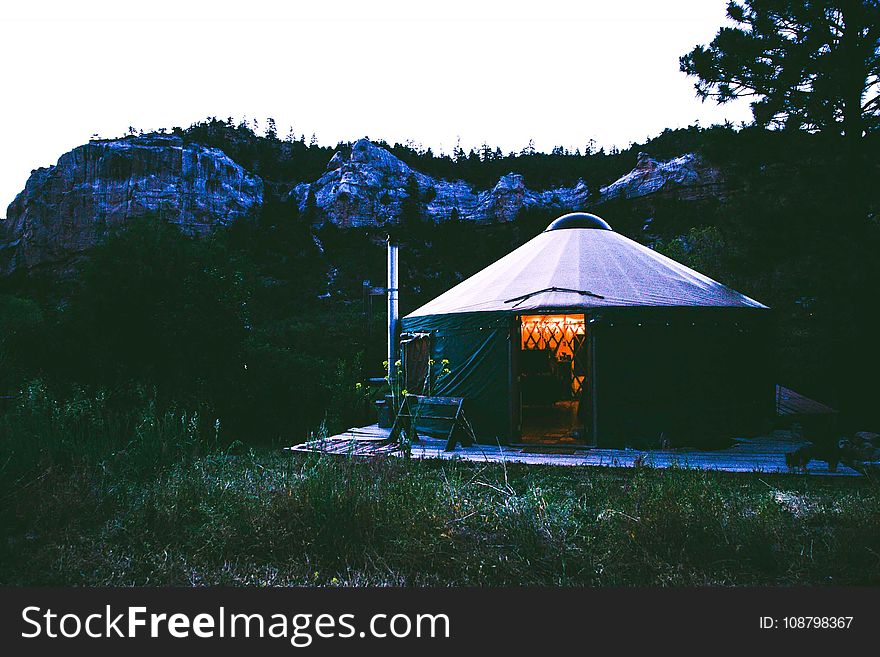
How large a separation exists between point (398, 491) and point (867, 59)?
23.4ft

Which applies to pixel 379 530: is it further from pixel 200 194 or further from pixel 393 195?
pixel 200 194

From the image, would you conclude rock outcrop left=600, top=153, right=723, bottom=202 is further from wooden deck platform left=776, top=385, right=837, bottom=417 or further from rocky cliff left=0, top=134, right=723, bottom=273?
wooden deck platform left=776, top=385, right=837, bottom=417

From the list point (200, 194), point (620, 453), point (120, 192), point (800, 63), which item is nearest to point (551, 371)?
point (620, 453)

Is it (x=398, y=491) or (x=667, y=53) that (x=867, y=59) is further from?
(x=398, y=491)

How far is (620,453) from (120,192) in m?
27.6

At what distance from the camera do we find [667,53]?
25.2ft

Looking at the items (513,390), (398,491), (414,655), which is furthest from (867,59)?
(414,655)

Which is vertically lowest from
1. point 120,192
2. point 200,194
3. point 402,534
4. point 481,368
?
point 402,534

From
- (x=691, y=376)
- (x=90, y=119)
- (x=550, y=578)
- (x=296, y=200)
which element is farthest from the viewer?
(x=90, y=119)

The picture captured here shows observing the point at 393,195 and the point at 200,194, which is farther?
the point at 393,195

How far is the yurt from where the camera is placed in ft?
18.7

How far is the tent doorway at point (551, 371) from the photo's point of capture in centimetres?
758

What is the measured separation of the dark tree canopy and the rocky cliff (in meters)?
18.1

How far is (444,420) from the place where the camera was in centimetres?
593
